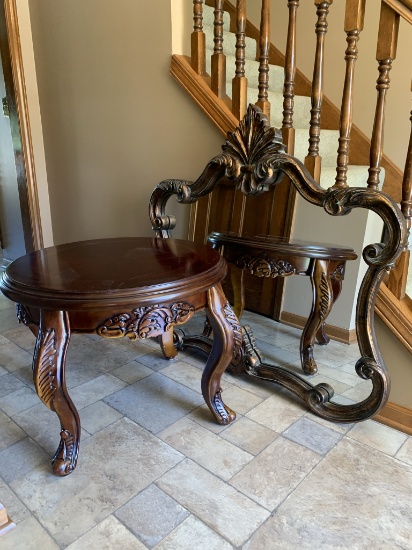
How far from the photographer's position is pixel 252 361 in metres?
1.58

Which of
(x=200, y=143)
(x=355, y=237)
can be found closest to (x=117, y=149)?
(x=200, y=143)

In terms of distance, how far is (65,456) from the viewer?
1.15 metres

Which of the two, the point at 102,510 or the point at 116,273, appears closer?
the point at 102,510

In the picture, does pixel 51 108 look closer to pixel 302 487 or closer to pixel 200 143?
pixel 200 143

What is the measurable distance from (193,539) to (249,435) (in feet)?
1.40

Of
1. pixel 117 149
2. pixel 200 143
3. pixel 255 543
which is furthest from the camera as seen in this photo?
pixel 117 149

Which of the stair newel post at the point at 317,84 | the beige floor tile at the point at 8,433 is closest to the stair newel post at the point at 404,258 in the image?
the stair newel post at the point at 317,84

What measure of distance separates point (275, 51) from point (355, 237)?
172cm

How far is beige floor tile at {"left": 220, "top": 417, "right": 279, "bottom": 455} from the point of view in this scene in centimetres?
126

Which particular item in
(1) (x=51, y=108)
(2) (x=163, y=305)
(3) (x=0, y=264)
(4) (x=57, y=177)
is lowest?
(3) (x=0, y=264)

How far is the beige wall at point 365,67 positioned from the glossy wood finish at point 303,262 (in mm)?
1204

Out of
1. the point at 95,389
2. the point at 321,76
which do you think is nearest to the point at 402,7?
the point at 321,76

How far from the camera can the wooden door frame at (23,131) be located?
2.62m

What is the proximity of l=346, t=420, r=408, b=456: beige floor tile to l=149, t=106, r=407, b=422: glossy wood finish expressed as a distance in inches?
2.2
